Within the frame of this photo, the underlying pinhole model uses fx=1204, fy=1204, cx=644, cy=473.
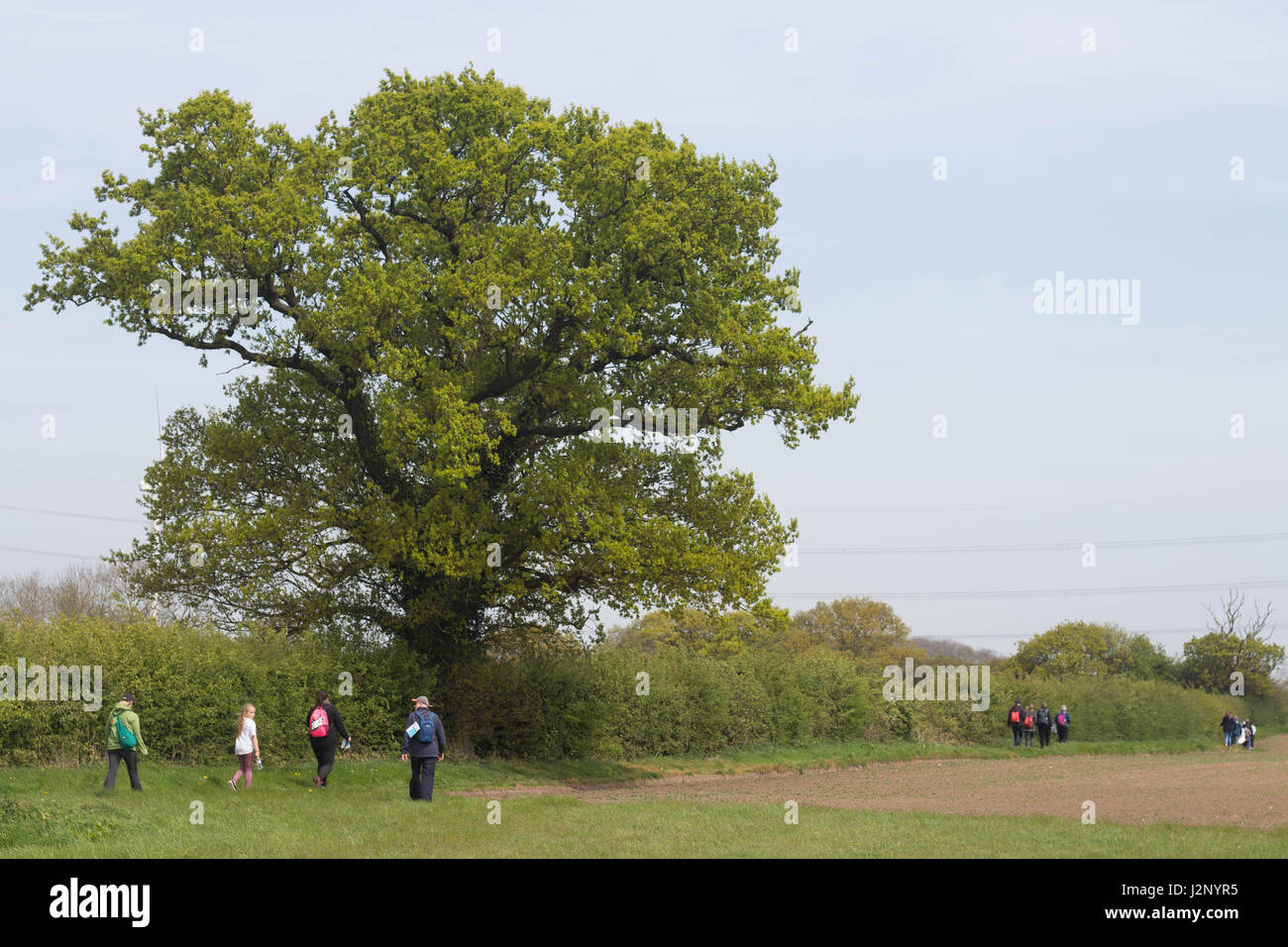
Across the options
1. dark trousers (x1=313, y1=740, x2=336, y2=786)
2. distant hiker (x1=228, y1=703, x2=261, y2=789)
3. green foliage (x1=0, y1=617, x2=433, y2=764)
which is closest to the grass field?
distant hiker (x1=228, y1=703, x2=261, y2=789)

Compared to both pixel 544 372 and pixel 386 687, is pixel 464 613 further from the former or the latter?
pixel 544 372

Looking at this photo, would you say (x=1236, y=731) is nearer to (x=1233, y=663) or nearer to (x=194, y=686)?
(x=1233, y=663)

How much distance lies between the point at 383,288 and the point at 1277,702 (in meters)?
77.8

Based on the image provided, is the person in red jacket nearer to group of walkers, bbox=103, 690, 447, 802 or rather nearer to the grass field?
the grass field

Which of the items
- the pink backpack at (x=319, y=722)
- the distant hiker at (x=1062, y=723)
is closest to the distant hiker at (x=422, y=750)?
the pink backpack at (x=319, y=722)

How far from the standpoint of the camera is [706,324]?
2869 centimetres

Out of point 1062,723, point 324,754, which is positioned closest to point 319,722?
point 324,754

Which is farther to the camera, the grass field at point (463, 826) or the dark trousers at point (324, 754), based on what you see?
the dark trousers at point (324, 754)

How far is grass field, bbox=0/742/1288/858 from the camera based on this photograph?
14.1 meters

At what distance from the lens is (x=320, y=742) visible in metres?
22.4

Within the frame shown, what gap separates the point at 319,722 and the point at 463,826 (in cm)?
634

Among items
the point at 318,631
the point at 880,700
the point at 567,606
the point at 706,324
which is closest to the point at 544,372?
the point at 706,324

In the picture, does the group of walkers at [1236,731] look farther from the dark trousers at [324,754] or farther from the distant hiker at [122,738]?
the distant hiker at [122,738]

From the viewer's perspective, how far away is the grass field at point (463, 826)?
14086 mm
